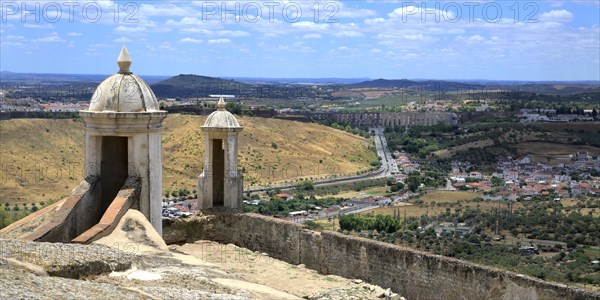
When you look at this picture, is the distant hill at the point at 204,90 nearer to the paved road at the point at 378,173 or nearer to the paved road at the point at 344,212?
the paved road at the point at 378,173

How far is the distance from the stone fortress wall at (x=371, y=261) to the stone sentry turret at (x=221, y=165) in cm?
40

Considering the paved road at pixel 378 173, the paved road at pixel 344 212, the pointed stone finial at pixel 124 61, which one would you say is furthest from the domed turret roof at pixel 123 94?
the paved road at pixel 378 173

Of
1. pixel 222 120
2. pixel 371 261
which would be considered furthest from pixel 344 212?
pixel 371 261

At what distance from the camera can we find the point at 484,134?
96188mm

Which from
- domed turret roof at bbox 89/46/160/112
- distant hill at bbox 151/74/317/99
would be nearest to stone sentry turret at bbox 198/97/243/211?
domed turret roof at bbox 89/46/160/112

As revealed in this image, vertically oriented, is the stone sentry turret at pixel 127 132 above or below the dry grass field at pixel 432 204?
above

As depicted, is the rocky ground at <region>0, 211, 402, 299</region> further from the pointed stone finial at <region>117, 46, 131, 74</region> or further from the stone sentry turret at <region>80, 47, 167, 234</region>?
the pointed stone finial at <region>117, 46, 131, 74</region>

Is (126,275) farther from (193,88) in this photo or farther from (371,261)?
(193,88)

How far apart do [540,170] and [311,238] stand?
234 ft

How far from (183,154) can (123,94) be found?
58140 millimetres

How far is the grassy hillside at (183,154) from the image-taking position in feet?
186

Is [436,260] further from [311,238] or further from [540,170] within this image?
[540,170]

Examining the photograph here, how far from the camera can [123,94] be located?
9.58 meters

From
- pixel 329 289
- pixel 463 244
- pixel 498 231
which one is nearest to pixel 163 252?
pixel 329 289
